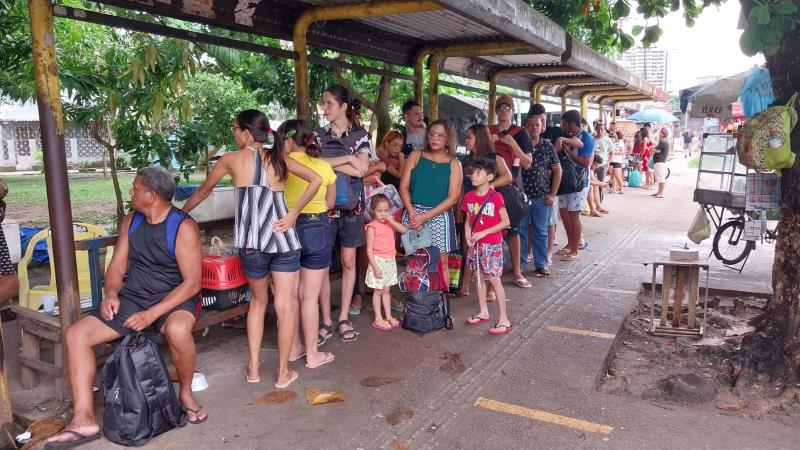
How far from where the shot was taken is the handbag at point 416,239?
4.84 metres

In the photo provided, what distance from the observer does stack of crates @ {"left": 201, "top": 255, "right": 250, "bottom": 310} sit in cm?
394

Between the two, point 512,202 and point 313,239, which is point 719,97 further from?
point 313,239

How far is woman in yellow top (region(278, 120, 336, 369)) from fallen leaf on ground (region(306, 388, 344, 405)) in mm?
424

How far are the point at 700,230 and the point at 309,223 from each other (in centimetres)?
494

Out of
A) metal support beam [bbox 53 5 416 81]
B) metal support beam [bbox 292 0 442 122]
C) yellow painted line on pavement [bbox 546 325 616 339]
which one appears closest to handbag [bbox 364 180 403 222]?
metal support beam [bbox 292 0 442 122]

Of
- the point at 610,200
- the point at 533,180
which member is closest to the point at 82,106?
the point at 533,180

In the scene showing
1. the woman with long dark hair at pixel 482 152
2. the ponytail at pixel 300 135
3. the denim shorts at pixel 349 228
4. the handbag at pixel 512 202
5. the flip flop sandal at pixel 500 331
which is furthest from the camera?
the handbag at pixel 512 202

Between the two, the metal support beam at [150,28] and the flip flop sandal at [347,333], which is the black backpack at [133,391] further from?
the metal support beam at [150,28]

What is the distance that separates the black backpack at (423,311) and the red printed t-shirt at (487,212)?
61 centimetres

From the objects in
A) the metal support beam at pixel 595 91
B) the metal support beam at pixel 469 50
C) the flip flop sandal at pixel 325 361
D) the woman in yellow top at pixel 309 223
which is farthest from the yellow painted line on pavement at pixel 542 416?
the metal support beam at pixel 595 91

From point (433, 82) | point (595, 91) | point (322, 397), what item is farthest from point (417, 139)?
point (595, 91)

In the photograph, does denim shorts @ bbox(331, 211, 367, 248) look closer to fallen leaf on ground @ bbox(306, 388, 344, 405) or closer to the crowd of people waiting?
the crowd of people waiting

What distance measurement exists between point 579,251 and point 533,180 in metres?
2.17

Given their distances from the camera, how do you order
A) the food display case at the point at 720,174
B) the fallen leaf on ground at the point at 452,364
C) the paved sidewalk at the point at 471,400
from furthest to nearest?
the food display case at the point at 720,174, the fallen leaf on ground at the point at 452,364, the paved sidewalk at the point at 471,400
